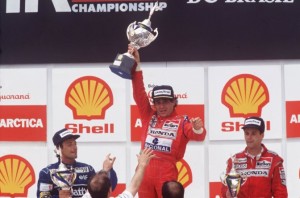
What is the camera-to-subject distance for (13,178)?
229 inches

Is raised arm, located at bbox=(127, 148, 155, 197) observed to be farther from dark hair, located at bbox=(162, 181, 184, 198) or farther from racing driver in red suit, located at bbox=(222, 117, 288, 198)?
racing driver in red suit, located at bbox=(222, 117, 288, 198)

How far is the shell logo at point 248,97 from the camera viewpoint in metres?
5.68

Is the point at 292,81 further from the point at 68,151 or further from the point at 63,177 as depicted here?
the point at 63,177

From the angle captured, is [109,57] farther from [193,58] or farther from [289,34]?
[289,34]

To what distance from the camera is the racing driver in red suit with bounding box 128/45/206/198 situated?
480 cm

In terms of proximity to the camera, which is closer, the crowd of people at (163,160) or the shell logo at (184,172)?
the crowd of people at (163,160)

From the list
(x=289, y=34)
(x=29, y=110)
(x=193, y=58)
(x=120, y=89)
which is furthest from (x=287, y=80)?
(x=29, y=110)

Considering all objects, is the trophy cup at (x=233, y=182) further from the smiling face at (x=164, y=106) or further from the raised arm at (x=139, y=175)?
the raised arm at (x=139, y=175)

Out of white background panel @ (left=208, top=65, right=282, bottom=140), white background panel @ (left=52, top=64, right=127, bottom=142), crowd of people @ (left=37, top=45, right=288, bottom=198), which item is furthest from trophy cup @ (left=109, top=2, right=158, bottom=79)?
white background panel @ (left=208, top=65, right=282, bottom=140)

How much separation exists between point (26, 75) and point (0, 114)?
414 mm

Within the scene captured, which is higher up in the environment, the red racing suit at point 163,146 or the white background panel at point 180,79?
the white background panel at point 180,79

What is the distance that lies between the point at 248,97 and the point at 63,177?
203 centimetres

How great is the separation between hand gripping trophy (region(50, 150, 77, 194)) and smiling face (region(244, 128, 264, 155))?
1.26 m

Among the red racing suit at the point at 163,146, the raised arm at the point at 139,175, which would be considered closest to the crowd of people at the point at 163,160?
the red racing suit at the point at 163,146
